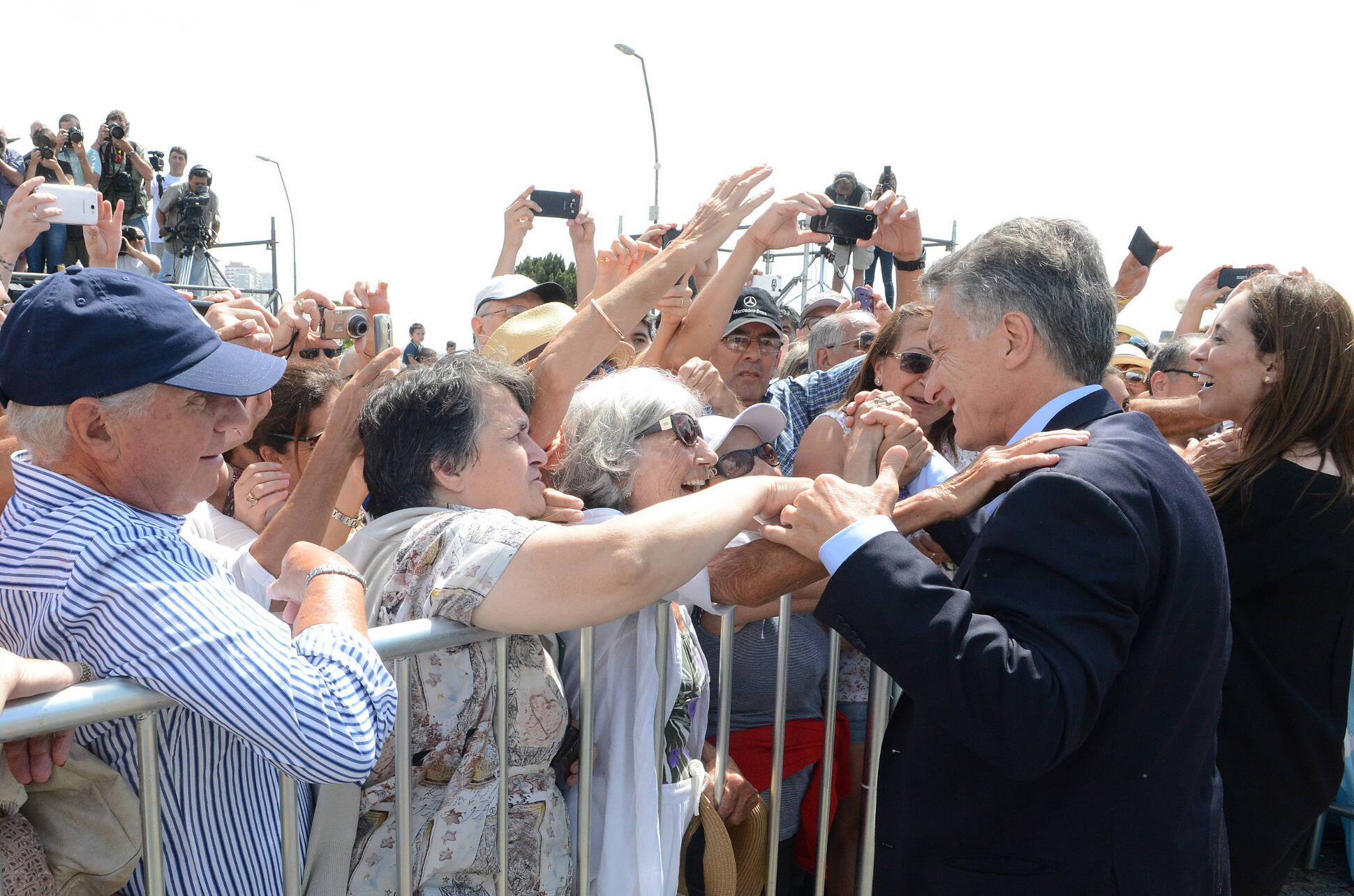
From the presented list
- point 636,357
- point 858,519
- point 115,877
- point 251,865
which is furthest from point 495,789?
point 636,357

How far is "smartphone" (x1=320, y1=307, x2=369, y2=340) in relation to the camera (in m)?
3.91

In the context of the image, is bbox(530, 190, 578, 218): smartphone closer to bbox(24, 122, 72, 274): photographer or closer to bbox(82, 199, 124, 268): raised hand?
bbox(82, 199, 124, 268): raised hand

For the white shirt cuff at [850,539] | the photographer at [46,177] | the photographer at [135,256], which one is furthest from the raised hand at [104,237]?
the photographer at [46,177]

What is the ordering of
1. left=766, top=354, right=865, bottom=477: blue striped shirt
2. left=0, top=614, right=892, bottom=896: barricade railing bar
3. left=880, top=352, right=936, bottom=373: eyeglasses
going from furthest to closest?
left=766, top=354, right=865, bottom=477: blue striped shirt, left=880, top=352, right=936, bottom=373: eyeglasses, left=0, top=614, right=892, bottom=896: barricade railing bar

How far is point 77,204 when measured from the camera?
15.2 ft

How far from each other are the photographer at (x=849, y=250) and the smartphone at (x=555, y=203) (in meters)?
1.77

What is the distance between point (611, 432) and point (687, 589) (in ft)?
2.20

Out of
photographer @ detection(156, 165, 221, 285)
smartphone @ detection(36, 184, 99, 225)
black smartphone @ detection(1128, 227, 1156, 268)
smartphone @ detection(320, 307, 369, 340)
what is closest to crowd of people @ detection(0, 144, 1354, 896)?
smartphone @ detection(36, 184, 99, 225)

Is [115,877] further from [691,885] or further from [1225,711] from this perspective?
[1225,711]

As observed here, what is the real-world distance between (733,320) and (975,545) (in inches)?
130

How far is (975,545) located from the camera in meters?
1.87

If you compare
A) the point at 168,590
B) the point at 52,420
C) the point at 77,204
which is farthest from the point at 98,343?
the point at 77,204

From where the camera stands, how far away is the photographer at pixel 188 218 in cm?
1276

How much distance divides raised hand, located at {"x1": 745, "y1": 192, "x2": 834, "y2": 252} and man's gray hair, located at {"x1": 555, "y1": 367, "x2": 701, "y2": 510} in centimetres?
137
